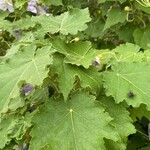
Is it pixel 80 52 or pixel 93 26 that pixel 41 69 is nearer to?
pixel 80 52

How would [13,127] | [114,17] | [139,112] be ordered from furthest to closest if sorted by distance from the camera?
[114,17], [139,112], [13,127]

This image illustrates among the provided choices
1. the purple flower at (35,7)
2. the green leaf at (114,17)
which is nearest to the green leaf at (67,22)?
the green leaf at (114,17)

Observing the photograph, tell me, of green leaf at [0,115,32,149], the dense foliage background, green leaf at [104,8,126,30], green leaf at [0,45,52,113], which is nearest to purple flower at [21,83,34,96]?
the dense foliage background

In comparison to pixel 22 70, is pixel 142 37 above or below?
below

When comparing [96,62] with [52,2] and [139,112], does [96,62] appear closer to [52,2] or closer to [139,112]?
[139,112]

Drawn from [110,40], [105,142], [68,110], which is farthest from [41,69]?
[110,40]

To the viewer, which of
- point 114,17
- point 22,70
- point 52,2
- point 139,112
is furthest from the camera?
point 52,2

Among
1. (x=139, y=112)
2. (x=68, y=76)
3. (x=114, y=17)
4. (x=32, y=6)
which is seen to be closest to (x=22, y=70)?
(x=68, y=76)
